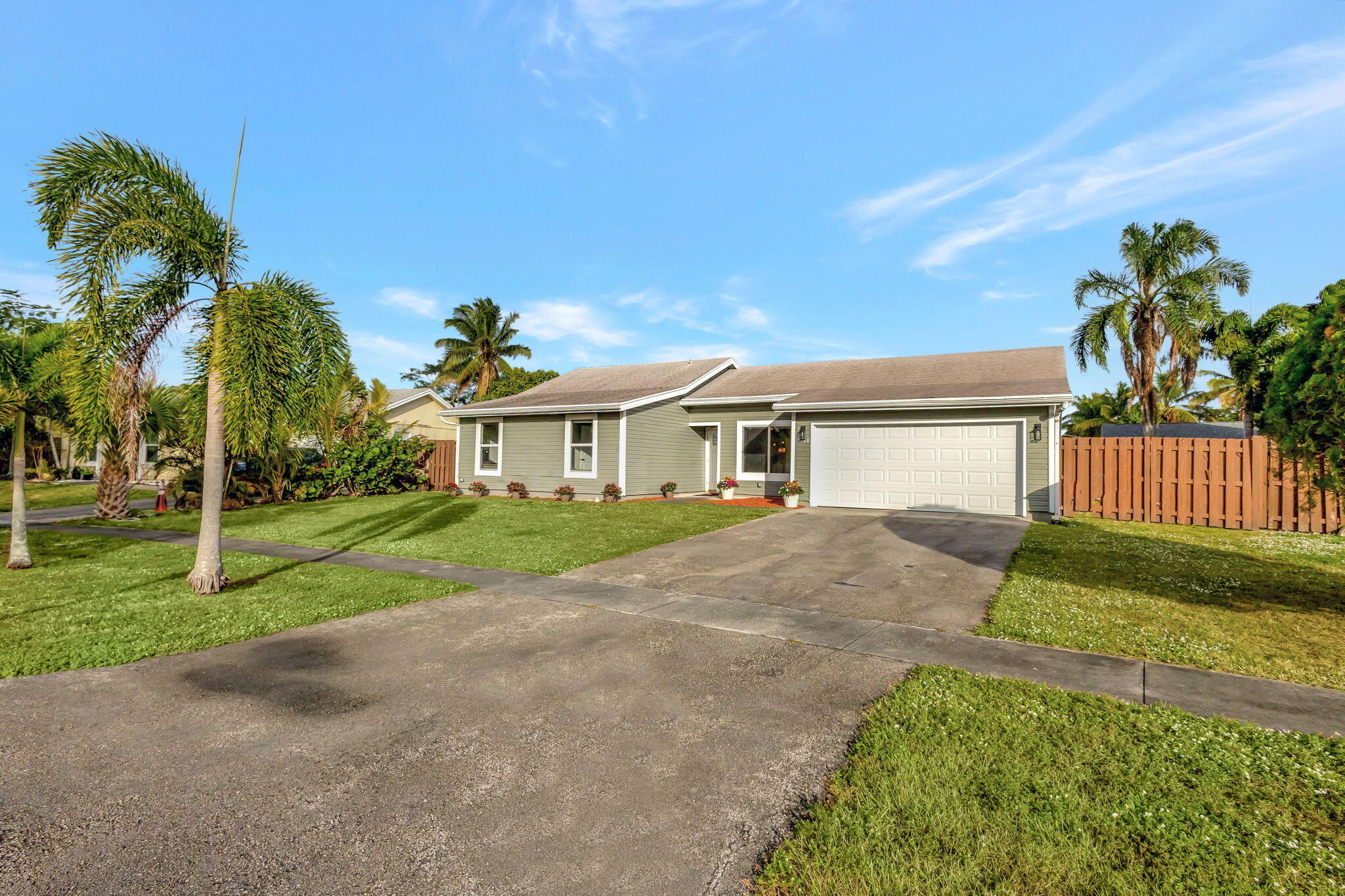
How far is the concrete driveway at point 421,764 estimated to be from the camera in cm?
236

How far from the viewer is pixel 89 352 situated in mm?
6383

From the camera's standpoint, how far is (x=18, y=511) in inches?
327

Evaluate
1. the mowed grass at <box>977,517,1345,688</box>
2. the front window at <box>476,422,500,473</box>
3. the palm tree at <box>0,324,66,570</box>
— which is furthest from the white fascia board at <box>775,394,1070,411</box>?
the palm tree at <box>0,324,66,570</box>

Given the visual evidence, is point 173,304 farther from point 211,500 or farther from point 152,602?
point 152,602

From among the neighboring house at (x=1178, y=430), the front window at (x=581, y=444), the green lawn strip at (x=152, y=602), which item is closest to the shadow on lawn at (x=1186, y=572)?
the green lawn strip at (x=152, y=602)

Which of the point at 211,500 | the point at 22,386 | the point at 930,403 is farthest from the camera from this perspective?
the point at 930,403

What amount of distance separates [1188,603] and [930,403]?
8.61 m

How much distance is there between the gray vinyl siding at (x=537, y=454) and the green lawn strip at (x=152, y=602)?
9.73m

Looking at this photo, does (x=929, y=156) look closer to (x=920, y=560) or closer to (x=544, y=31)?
(x=544, y=31)

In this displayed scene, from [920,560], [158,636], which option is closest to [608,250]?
[920,560]

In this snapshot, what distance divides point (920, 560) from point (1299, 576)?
4.82 metres

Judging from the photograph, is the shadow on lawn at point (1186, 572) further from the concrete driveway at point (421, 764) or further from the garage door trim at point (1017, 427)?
the concrete driveway at point (421, 764)

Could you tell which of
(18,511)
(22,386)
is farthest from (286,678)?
(22,386)

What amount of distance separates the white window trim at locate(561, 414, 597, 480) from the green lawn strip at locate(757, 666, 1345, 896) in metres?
14.8
